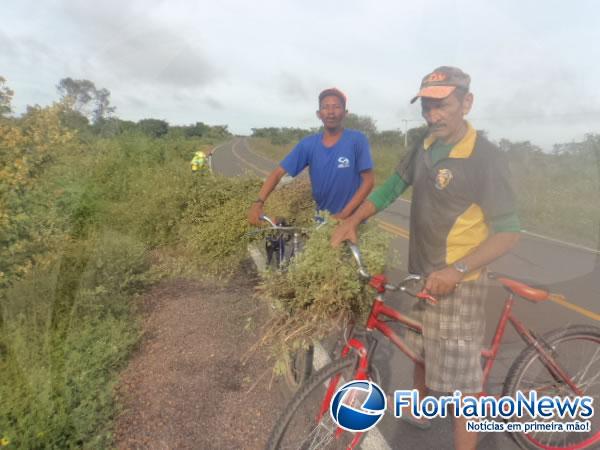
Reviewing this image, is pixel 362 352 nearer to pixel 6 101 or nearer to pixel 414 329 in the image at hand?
pixel 414 329

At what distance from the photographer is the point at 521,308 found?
495 centimetres

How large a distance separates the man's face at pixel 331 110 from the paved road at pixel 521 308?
1.20 m

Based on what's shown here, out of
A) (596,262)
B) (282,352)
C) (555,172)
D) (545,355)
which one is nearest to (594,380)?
(545,355)

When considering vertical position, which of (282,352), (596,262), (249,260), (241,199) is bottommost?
(596,262)

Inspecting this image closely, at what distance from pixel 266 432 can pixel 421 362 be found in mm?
1100

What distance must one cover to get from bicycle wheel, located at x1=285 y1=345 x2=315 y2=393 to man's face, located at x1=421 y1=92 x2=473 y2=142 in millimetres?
1569

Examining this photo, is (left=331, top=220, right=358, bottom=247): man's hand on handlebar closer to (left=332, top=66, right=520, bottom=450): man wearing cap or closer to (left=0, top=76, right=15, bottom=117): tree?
(left=332, top=66, right=520, bottom=450): man wearing cap

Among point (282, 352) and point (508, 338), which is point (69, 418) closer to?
point (282, 352)

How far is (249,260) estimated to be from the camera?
19.8 feet

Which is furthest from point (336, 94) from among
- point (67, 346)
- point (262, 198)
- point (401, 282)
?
point (67, 346)

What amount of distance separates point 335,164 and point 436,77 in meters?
1.42

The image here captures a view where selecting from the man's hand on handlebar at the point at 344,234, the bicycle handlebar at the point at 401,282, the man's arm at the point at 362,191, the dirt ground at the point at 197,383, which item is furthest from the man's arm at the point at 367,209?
the dirt ground at the point at 197,383

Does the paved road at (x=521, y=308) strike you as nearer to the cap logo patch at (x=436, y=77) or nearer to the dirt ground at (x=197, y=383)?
the dirt ground at (x=197, y=383)

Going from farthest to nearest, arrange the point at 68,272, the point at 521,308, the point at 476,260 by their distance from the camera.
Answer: the point at 521,308
the point at 68,272
the point at 476,260
